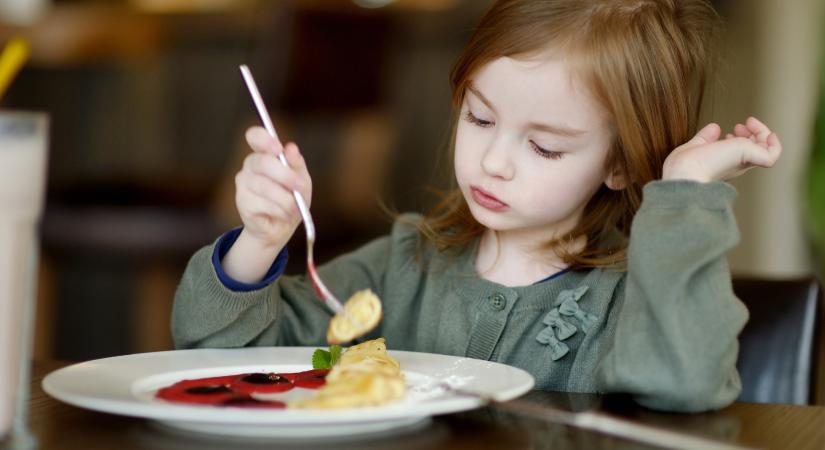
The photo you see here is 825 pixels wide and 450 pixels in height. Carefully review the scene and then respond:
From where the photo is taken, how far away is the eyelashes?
3.80ft

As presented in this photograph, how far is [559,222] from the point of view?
1.29m

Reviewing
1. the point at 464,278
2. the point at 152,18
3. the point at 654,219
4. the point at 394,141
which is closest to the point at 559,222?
the point at 464,278

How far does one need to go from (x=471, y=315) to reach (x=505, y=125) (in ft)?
0.80

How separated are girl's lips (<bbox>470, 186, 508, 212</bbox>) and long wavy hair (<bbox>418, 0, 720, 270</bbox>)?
13cm

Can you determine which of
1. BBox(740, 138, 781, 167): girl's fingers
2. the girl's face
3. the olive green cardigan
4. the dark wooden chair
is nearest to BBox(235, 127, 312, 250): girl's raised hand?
the olive green cardigan

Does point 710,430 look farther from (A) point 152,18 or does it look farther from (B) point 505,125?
(A) point 152,18

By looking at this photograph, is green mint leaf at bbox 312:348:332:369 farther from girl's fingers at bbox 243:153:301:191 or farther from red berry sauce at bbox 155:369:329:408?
girl's fingers at bbox 243:153:301:191

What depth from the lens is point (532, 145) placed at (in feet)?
3.79

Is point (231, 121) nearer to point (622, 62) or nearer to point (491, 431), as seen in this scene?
point (622, 62)

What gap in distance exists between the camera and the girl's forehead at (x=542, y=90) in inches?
44.9

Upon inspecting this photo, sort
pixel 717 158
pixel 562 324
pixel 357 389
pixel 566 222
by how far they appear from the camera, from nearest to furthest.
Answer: pixel 357 389, pixel 717 158, pixel 562 324, pixel 566 222

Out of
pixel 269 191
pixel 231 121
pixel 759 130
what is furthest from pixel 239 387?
pixel 231 121

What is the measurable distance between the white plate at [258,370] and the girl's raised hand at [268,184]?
0.14 meters

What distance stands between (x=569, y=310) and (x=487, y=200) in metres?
0.16
